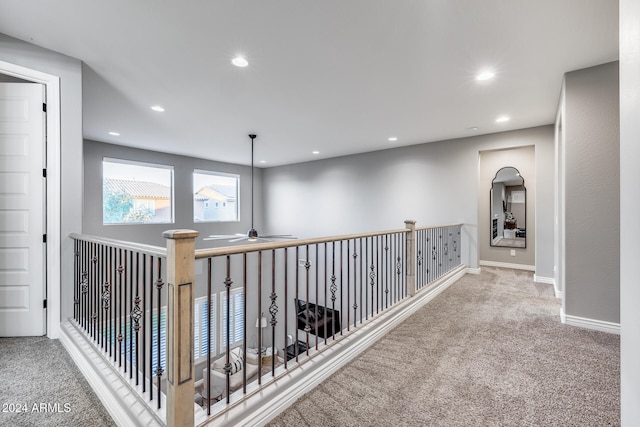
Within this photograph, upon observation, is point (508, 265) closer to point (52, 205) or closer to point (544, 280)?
point (544, 280)

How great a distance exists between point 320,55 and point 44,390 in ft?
10.3

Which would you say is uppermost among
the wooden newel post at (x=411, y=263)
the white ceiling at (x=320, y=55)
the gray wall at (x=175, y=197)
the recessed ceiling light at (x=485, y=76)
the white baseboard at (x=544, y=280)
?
the white ceiling at (x=320, y=55)

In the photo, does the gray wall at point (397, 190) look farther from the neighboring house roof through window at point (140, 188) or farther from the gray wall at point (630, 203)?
the gray wall at point (630, 203)

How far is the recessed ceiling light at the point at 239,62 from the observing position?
262 centimetres

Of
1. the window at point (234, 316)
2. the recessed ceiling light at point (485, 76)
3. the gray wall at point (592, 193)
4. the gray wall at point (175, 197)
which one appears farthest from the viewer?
the window at point (234, 316)

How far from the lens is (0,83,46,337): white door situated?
238cm

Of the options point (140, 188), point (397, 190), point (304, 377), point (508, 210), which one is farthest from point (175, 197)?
point (508, 210)

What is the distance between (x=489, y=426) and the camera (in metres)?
1.56

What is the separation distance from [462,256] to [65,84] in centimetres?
597

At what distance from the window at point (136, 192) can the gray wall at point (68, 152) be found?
3466 millimetres

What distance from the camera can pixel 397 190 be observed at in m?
6.10

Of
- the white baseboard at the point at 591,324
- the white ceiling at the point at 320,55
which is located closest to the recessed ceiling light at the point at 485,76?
the white ceiling at the point at 320,55

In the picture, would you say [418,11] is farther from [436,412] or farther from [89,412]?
[89,412]

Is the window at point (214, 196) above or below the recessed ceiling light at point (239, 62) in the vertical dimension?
below
